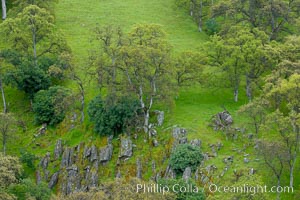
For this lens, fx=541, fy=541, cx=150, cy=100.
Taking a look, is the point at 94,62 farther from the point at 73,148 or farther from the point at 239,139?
the point at 239,139

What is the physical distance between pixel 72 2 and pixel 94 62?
Answer: 137 feet

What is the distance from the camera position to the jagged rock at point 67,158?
228 ft

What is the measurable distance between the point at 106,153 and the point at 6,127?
1344cm

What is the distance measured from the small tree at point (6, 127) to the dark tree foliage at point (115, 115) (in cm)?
1084

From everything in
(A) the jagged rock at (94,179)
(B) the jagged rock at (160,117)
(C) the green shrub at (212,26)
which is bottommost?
(A) the jagged rock at (94,179)

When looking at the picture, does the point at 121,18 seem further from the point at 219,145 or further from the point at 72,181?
the point at 219,145

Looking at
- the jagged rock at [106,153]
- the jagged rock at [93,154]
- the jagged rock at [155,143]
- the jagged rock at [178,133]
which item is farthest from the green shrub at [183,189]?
the jagged rock at [93,154]

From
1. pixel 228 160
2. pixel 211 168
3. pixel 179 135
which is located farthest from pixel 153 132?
pixel 228 160

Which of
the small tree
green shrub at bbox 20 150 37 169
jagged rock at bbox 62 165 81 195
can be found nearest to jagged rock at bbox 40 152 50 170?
green shrub at bbox 20 150 37 169

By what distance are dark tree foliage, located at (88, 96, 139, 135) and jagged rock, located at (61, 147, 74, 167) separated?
462 centimetres

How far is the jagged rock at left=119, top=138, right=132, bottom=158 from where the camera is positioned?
6619 cm

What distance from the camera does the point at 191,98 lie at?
75875 mm

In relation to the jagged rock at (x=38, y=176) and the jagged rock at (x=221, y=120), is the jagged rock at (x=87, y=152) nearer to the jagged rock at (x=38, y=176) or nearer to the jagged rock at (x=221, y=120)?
the jagged rock at (x=38, y=176)

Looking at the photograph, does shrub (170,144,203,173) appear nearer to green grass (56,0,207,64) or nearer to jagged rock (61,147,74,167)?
jagged rock (61,147,74,167)
